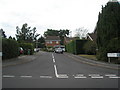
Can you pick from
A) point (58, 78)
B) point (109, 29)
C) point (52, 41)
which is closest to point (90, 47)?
point (109, 29)

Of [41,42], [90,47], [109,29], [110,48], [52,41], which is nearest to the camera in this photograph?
[110,48]

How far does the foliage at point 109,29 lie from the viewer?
19.0 m

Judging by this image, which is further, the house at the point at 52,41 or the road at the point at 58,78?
the house at the point at 52,41

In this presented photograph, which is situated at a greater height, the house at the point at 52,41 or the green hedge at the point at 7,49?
the house at the point at 52,41

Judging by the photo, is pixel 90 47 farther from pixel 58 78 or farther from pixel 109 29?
pixel 58 78

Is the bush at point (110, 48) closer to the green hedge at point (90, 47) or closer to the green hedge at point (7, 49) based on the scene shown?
the green hedge at point (7, 49)

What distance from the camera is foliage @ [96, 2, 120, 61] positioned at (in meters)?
19.0

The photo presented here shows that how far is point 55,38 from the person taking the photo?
101 meters

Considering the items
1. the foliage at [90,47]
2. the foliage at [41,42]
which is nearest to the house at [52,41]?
the foliage at [41,42]

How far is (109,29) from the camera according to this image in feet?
63.3

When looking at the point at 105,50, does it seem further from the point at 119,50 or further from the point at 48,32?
the point at 48,32

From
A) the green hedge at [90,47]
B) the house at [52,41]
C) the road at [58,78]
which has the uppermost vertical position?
the house at [52,41]

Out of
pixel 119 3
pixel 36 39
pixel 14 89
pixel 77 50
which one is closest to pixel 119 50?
pixel 119 3

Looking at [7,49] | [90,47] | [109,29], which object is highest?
[109,29]
